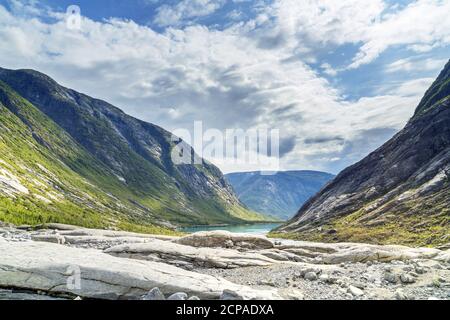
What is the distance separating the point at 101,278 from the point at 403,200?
144823mm

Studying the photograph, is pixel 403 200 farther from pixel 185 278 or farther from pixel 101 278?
pixel 101 278

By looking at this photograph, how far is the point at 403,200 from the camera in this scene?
140 meters

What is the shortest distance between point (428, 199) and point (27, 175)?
204544 mm

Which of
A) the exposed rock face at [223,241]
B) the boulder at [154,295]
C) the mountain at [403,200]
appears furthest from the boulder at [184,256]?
the mountain at [403,200]

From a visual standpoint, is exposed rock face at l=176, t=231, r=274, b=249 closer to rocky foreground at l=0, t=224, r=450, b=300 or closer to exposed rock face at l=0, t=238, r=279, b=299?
rocky foreground at l=0, t=224, r=450, b=300

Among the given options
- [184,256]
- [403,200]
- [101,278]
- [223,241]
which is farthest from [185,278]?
[403,200]

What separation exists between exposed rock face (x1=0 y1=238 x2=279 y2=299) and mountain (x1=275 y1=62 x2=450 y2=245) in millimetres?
88516

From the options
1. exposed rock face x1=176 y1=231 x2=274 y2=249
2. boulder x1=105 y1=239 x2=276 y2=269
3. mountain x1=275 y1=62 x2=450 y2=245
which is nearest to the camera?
boulder x1=105 y1=239 x2=276 y2=269

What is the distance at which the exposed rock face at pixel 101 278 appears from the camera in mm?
21984

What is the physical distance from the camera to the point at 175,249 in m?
37.0

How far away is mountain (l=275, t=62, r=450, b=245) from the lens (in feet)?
368

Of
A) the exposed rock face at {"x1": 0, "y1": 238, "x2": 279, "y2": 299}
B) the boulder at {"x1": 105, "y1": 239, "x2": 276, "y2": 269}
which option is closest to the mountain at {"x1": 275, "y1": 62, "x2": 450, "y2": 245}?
the boulder at {"x1": 105, "y1": 239, "x2": 276, "y2": 269}

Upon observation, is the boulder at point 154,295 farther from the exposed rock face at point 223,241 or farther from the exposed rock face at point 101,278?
the exposed rock face at point 223,241

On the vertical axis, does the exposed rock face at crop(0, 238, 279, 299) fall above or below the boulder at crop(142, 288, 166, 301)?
above
